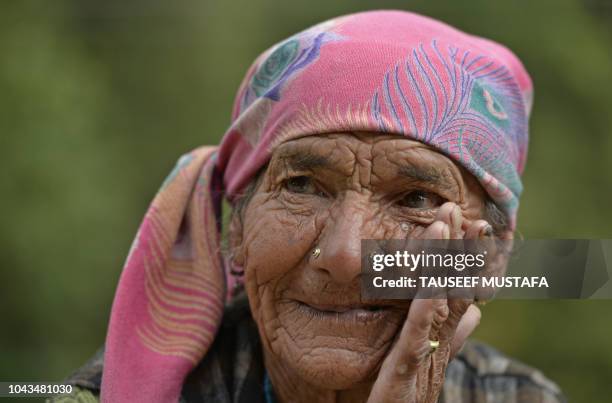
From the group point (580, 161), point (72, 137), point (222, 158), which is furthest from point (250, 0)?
point (222, 158)

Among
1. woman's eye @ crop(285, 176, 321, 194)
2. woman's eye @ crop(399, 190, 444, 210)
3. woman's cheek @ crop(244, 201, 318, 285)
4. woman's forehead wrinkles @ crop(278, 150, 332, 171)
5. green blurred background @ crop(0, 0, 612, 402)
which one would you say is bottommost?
green blurred background @ crop(0, 0, 612, 402)

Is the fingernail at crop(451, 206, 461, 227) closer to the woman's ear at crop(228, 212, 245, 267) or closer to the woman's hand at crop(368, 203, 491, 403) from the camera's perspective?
the woman's hand at crop(368, 203, 491, 403)

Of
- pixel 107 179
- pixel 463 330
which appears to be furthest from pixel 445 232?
pixel 107 179

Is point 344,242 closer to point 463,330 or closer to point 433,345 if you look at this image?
point 433,345

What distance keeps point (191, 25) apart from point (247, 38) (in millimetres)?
526

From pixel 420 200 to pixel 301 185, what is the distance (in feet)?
1.40

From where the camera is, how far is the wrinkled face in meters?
2.37

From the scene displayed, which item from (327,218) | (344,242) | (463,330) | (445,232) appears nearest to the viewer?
(445,232)

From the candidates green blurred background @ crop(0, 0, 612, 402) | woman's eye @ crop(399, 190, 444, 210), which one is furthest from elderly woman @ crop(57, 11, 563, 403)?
green blurred background @ crop(0, 0, 612, 402)

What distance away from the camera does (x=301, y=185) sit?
259 cm

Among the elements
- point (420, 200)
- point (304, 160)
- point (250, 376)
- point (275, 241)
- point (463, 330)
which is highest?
point (304, 160)

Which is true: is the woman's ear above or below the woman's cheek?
below

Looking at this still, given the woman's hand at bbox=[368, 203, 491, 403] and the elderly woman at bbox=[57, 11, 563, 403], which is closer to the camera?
the woman's hand at bbox=[368, 203, 491, 403]

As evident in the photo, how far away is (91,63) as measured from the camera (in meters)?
6.26
